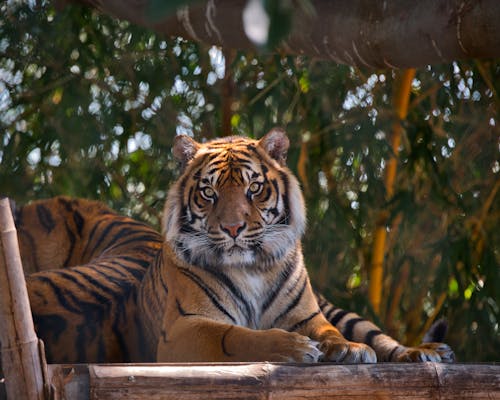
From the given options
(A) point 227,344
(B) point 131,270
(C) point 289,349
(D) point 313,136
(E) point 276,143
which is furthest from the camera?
(D) point 313,136

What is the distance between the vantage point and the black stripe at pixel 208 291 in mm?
3039

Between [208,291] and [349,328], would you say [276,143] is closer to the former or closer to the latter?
[208,291]

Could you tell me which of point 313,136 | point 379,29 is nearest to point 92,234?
point 313,136

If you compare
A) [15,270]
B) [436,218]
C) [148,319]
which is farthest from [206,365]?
[436,218]

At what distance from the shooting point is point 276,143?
326cm

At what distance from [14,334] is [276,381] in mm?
664

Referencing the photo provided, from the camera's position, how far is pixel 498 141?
5.23m

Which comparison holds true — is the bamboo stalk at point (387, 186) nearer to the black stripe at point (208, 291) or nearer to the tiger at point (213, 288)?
the tiger at point (213, 288)

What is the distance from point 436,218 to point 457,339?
0.75 m

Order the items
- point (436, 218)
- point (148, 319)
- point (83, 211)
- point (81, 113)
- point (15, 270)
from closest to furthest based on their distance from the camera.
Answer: point (15, 270) → point (148, 319) → point (83, 211) → point (81, 113) → point (436, 218)

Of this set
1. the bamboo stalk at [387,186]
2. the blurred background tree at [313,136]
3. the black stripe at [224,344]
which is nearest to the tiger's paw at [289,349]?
the black stripe at [224,344]

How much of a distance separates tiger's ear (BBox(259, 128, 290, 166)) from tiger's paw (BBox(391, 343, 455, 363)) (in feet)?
2.91

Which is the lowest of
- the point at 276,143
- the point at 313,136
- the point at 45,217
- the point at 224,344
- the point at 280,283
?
the point at 224,344

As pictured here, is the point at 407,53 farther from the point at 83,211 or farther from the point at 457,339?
the point at 457,339
